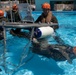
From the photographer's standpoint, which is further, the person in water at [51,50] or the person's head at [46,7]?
the person's head at [46,7]

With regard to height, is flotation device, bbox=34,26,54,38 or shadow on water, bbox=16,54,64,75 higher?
flotation device, bbox=34,26,54,38

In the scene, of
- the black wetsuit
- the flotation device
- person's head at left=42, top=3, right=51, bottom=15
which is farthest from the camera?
person's head at left=42, top=3, right=51, bottom=15

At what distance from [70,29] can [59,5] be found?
30.7 ft

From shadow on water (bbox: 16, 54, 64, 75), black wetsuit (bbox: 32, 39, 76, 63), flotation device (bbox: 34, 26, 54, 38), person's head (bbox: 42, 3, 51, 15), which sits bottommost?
shadow on water (bbox: 16, 54, 64, 75)

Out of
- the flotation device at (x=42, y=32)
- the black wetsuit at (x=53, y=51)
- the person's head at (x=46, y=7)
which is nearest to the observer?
the flotation device at (x=42, y=32)

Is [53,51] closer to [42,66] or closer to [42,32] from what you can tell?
[42,66]

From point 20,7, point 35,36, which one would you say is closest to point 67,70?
point 35,36

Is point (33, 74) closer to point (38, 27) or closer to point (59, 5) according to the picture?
point (38, 27)

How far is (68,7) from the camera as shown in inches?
835

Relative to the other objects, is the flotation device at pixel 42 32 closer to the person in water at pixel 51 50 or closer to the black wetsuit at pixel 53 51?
the person in water at pixel 51 50

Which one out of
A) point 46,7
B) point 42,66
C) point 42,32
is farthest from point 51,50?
point 46,7

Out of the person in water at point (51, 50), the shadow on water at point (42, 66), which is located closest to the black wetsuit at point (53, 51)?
the person in water at point (51, 50)

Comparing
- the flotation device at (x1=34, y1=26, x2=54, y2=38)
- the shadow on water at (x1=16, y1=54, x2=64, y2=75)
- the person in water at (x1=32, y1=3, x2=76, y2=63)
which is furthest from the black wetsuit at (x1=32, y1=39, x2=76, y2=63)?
the flotation device at (x1=34, y1=26, x2=54, y2=38)

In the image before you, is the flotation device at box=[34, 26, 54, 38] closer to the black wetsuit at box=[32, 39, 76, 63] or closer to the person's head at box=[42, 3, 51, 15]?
the black wetsuit at box=[32, 39, 76, 63]
